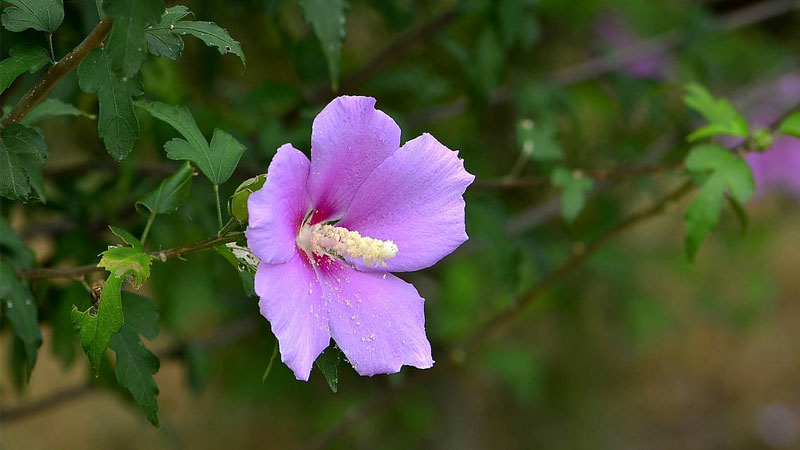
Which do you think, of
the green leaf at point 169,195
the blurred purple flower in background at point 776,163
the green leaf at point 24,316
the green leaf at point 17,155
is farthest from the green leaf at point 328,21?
the blurred purple flower in background at point 776,163

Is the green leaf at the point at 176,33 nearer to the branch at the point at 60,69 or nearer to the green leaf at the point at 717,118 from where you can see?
the branch at the point at 60,69

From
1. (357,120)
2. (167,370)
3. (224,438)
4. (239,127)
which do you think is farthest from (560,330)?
(357,120)

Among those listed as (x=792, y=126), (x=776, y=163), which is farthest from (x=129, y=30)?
(x=776, y=163)

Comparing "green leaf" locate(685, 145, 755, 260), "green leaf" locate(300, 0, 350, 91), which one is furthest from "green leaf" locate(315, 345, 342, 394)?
"green leaf" locate(685, 145, 755, 260)

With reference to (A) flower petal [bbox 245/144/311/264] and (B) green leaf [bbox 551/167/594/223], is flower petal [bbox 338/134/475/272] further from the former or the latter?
(B) green leaf [bbox 551/167/594/223]

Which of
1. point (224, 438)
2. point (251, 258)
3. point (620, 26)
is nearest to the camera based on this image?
point (251, 258)

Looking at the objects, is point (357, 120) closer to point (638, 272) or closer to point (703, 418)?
point (638, 272)
